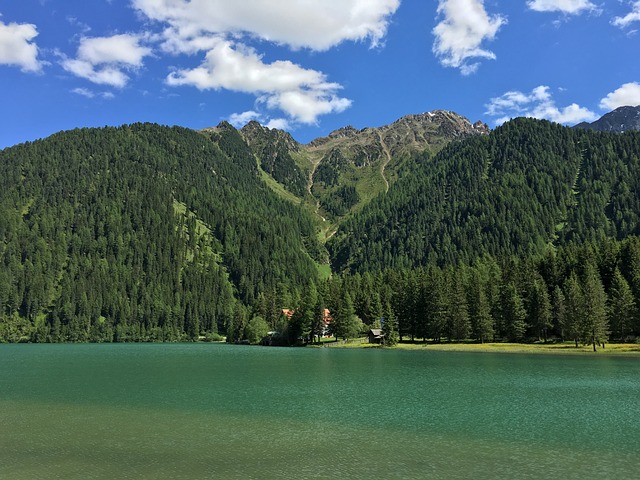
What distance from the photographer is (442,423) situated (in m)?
37.2

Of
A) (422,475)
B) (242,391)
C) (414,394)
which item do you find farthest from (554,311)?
(422,475)

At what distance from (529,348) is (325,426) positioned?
285ft

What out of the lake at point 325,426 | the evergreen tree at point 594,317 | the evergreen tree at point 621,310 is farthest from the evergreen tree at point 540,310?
the lake at point 325,426

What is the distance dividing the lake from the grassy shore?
33.6m

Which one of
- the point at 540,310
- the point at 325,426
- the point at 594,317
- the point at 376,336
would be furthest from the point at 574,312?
the point at 325,426

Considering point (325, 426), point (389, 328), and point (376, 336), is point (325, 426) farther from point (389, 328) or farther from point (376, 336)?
point (376, 336)

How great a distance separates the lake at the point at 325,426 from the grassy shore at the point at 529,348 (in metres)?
33.6

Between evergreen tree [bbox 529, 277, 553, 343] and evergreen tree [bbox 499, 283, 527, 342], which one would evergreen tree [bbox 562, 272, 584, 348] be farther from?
evergreen tree [bbox 499, 283, 527, 342]

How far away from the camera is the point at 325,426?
120ft

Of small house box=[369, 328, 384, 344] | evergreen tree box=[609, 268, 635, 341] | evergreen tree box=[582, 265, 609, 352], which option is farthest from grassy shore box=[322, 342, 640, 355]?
small house box=[369, 328, 384, 344]

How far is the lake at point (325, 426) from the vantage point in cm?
2612

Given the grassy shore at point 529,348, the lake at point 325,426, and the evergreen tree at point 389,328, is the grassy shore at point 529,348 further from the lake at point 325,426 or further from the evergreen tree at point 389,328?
the lake at point 325,426

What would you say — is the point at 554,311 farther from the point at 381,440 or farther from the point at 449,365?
the point at 381,440

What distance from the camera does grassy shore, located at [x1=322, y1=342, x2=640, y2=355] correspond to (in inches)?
3905
